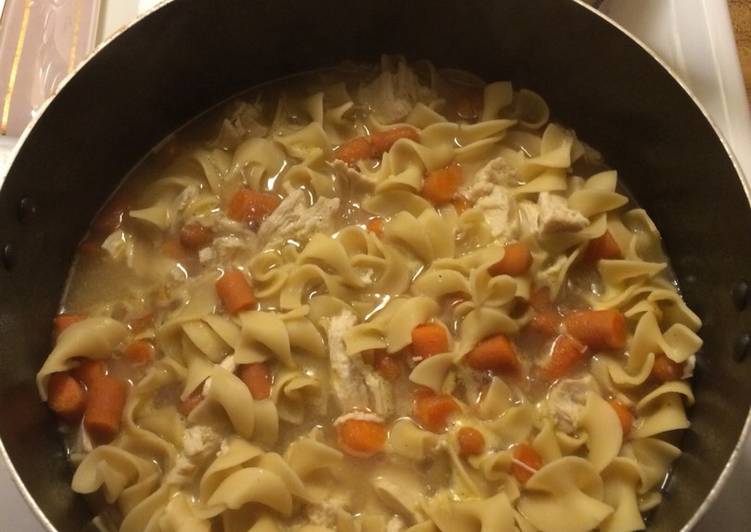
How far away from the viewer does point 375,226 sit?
349 cm

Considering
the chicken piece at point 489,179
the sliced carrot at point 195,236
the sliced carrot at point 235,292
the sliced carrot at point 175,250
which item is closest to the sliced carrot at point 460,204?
the chicken piece at point 489,179

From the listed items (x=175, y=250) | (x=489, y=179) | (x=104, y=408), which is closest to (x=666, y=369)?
(x=489, y=179)

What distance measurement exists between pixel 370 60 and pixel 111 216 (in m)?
1.43

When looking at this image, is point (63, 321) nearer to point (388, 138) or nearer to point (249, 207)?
point (249, 207)

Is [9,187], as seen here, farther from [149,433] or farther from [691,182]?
[691,182]

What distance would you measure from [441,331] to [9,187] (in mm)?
1711

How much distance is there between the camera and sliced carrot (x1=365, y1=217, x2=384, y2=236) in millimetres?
3475

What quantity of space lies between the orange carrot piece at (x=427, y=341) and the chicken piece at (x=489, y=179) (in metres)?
0.68

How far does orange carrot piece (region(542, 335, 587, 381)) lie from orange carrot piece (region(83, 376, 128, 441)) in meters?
1.69

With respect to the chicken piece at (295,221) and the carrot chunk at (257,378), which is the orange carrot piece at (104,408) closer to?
the carrot chunk at (257,378)

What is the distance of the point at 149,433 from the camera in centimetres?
304

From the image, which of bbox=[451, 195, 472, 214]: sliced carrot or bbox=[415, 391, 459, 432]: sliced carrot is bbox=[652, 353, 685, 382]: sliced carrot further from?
bbox=[451, 195, 472, 214]: sliced carrot

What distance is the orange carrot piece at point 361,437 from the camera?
3020 millimetres

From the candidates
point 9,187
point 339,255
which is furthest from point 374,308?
point 9,187
